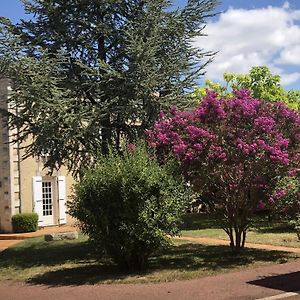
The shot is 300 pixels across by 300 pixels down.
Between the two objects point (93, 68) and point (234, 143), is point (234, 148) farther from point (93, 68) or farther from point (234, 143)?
point (93, 68)

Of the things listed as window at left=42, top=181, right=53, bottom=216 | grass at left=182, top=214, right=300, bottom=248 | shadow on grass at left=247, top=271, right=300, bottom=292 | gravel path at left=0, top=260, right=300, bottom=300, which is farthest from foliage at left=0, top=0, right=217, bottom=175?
window at left=42, top=181, right=53, bottom=216

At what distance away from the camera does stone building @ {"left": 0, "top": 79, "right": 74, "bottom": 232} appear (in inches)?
802

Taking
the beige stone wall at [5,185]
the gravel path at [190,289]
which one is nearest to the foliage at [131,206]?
the gravel path at [190,289]

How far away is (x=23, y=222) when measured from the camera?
20047 mm

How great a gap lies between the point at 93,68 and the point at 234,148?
194 inches

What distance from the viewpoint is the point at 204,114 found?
35.4 ft

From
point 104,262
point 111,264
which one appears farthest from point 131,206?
point 104,262

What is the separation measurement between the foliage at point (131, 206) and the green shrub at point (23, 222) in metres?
10.4

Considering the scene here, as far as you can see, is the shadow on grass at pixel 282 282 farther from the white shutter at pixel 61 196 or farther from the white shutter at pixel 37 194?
the white shutter at pixel 61 196

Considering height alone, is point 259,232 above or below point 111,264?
above

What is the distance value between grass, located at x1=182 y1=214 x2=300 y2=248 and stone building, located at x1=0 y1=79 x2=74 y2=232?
5.41 meters

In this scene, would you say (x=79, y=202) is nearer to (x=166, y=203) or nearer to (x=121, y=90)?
(x=166, y=203)

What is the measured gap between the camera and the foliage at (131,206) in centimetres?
966

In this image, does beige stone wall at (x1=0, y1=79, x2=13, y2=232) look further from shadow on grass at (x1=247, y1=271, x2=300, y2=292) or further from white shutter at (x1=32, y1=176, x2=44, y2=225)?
shadow on grass at (x1=247, y1=271, x2=300, y2=292)
